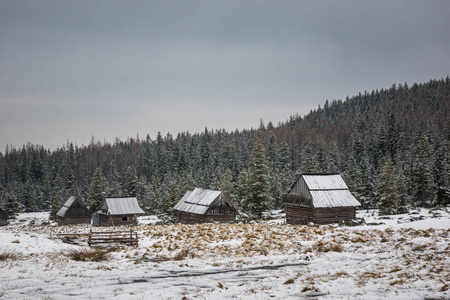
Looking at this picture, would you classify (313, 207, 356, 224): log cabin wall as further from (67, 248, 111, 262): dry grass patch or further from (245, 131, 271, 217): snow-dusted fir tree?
(67, 248, 111, 262): dry grass patch

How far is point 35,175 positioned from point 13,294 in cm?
17164

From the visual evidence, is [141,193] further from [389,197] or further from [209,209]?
[389,197]

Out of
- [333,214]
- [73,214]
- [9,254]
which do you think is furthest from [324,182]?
[73,214]

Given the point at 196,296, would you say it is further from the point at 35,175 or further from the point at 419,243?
the point at 35,175

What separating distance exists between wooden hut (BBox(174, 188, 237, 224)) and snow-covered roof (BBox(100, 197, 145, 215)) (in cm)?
1444

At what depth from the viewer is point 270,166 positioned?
99.5 metres

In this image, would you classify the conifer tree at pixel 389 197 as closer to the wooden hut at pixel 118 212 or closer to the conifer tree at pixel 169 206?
the conifer tree at pixel 169 206

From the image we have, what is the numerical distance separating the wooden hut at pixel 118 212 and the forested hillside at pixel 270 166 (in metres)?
5.99

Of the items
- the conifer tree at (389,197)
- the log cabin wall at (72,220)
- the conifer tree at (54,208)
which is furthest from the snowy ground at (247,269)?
the conifer tree at (54,208)

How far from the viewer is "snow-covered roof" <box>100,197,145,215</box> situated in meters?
62.1

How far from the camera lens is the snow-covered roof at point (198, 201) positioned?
162ft

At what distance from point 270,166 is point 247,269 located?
87632 mm

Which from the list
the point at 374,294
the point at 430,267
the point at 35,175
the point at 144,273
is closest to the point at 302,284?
the point at 374,294

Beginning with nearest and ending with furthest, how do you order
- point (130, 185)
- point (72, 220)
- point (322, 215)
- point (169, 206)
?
point (322, 215) < point (169, 206) < point (72, 220) < point (130, 185)
